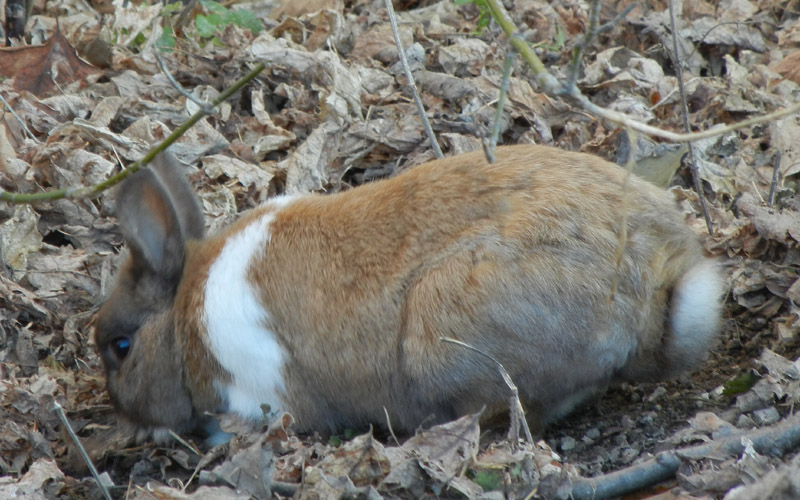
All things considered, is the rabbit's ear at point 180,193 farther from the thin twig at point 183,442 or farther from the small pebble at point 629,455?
the small pebble at point 629,455

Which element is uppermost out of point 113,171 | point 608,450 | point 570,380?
point 113,171

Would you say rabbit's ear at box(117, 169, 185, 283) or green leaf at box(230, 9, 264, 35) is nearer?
rabbit's ear at box(117, 169, 185, 283)

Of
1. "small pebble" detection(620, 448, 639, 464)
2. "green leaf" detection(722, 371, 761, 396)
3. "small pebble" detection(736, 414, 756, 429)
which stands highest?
"small pebble" detection(736, 414, 756, 429)

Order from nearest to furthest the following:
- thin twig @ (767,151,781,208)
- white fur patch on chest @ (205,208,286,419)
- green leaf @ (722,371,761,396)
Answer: green leaf @ (722,371,761,396) < white fur patch on chest @ (205,208,286,419) < thin twig @ (767,151,781,208)

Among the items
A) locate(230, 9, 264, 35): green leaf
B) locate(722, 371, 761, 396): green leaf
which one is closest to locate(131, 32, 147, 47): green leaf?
locate(230, 9, 264, 35): green leaf

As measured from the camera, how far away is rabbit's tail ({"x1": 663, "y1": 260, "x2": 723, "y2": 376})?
394cm

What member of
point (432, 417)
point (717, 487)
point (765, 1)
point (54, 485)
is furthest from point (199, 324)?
point (765, 1)

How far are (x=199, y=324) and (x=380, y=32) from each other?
336cm

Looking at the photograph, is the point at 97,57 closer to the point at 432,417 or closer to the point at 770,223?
the point at 432,417

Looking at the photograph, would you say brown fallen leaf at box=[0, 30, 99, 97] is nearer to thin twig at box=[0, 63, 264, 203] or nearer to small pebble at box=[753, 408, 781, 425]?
thin twig at box=[0, 63, 264, 203]

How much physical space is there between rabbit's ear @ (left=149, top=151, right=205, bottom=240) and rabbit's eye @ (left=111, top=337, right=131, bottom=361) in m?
0.60

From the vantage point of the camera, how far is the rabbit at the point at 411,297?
380 centimetres

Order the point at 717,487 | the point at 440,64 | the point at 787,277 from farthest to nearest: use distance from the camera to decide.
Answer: the point at 440,64
the point at 787,277
the point at 717,487

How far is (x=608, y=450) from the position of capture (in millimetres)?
3992
